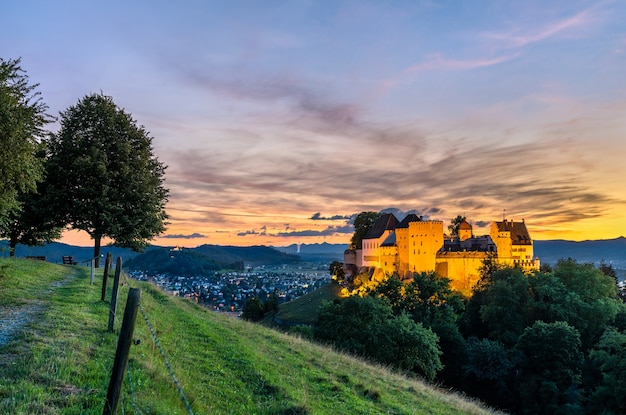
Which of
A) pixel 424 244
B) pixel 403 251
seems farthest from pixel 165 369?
pixel 403 251

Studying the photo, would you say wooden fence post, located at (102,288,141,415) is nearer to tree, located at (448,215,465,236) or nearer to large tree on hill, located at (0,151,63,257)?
large tree on hill, located at (0,151,63,257)

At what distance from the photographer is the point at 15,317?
1274 cm

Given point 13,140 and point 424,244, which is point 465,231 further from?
point 13,140

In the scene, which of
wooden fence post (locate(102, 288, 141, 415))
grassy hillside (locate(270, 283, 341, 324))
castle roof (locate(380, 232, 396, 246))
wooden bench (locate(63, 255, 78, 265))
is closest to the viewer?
wooden fence post (locate(102, 288, 141, 415))

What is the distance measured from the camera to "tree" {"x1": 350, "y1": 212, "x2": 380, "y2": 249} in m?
105

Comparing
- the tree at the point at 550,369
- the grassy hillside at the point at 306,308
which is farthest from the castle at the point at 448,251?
the tree at the point at 550,369

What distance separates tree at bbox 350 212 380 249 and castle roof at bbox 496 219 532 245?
29.5 meters

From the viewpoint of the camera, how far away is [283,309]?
303ft

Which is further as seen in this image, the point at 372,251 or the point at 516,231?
the point at 372,251

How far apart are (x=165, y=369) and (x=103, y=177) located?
2426 cm

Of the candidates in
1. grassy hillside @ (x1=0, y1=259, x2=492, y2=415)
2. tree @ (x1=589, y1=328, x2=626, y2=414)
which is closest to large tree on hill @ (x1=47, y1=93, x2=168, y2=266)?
grassy hillside @ (x1=0, y1=259, x2=492, y2=415)

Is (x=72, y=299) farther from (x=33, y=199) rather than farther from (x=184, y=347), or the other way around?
(x=33, y=199)

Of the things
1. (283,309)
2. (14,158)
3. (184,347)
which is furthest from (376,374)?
(283,309)

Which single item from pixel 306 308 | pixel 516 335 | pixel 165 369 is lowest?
pixel 306 308
